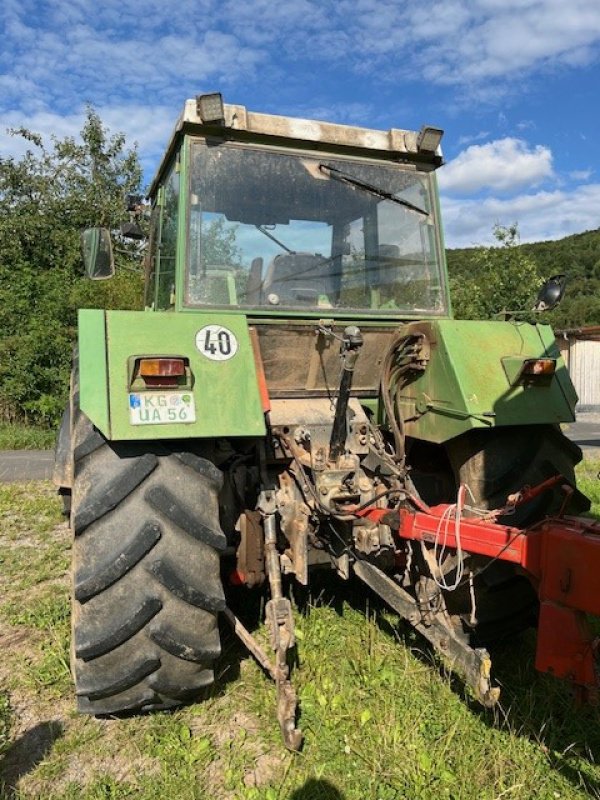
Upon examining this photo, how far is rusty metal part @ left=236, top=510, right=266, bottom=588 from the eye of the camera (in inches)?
118

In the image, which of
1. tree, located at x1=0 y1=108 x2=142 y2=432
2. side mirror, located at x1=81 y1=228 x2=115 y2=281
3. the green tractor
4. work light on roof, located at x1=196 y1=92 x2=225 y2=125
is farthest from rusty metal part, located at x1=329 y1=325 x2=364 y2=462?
tree, located at x1=0 y1=108 x2=142 y2=432

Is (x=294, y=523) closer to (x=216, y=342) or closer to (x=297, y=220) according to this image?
(x=216, y=342)

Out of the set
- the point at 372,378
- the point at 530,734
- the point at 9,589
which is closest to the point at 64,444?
the point at 9,589

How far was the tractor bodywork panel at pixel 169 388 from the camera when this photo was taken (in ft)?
7.92

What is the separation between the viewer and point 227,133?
10.3 ft

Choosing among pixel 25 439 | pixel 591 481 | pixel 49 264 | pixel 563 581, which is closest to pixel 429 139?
pixel 563 581

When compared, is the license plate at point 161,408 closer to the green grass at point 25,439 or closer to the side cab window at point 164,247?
the side cab window at point 164,247

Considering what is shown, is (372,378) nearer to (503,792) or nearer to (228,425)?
(228,425)

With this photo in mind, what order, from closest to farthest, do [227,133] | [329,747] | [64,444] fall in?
[329,747] → [227,133] → [64,444]

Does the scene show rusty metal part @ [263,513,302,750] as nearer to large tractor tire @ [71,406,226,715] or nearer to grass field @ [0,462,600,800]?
grass field @ [0,462,600,800]

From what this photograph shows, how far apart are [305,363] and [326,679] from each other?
1.43 m

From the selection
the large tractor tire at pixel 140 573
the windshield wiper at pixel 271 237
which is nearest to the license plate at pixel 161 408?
the large tractor tire at pixel 140 573

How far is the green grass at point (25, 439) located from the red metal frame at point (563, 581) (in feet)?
31.8

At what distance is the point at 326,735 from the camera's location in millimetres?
Answer: 2537
